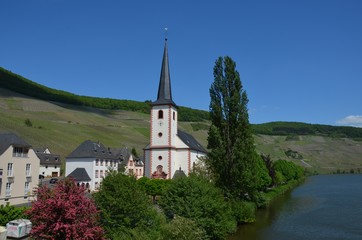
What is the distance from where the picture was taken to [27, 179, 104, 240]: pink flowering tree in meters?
16.8

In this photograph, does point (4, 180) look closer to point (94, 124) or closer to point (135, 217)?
point (135, 217)

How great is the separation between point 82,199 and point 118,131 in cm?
12289

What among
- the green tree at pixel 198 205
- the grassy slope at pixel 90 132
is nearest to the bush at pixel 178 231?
the green tree at pixel 198 205

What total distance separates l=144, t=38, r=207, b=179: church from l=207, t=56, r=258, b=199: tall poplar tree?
1581 cm

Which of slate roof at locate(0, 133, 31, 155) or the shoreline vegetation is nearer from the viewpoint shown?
the shoreline vegetation

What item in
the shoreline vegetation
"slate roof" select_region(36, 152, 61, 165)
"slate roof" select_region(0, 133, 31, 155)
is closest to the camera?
the shoreline vegetation

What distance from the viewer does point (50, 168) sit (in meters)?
80.2

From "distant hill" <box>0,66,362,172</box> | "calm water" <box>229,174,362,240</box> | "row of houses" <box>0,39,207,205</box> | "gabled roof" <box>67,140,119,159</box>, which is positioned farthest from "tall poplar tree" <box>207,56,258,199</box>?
"distant hill" <box>0,66,362,172</box>

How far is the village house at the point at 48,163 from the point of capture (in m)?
78.4

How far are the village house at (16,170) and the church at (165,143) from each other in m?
17.3

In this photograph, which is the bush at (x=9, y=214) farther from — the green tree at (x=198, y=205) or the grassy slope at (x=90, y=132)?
the grassy slope at (x=90, y=132)

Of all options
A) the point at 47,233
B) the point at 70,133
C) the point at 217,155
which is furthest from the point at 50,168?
the point at 47,233

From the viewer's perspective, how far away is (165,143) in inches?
2067

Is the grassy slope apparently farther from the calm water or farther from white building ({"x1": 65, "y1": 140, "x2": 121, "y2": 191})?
the calm water
